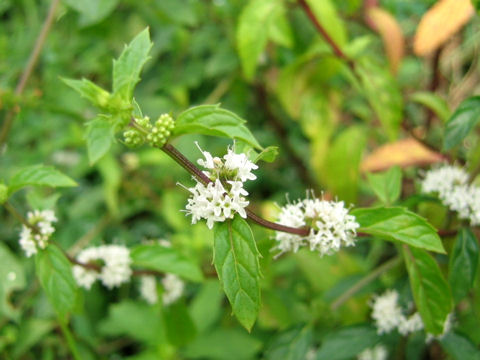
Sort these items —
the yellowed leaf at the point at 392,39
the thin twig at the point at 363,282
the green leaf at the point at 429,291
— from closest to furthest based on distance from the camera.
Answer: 1. the green leaf at the point at 429,291
2. the thin twig at the point at 363,282
3. the yellowed leaf at the point at 392,39

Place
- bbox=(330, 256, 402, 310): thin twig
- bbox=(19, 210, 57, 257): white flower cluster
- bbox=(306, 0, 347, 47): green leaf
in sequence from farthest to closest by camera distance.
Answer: bbox=(306, 0, 347, 47): green leaf, bbox=(330, 256, 402, 310): thin twig, bbox=(19, 210, 57, 257): white flower cluster

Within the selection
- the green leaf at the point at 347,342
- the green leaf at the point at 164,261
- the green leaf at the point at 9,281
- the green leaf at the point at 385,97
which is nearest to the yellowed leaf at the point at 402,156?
the green leaf at the point at 385,97

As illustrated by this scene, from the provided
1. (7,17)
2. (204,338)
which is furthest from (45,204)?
(7,17)

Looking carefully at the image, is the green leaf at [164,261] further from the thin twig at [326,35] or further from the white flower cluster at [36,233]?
the thin twig at [326,35]

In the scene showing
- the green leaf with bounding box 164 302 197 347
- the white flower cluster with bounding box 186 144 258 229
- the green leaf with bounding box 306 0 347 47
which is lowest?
the white flower cluster with bounding box 186 144 258 229

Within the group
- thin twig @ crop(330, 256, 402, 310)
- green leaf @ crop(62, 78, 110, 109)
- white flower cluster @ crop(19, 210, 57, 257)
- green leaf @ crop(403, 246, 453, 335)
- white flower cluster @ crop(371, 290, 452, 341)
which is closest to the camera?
green leaf @ crop(62, 78, 110, 109)

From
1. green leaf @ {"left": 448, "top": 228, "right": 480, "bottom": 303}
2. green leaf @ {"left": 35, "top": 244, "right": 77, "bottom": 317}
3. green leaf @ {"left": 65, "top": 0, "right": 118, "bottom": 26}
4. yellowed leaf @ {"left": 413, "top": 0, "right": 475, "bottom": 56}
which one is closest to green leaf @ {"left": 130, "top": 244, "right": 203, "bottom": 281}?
green leaf @ {"left": 35, "top": 244, "right": 77, "bottom": 317}

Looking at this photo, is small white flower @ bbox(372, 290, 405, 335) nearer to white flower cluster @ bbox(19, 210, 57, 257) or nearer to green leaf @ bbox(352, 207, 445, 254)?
green leaf @ bbox(352, 207, 445, 254)

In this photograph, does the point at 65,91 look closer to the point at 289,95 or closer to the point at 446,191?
the point at 289,95
